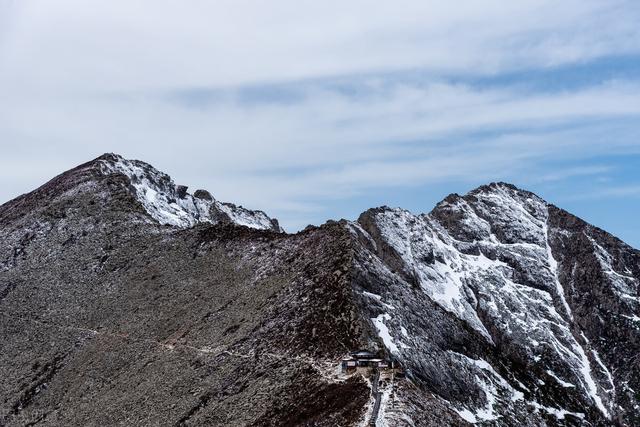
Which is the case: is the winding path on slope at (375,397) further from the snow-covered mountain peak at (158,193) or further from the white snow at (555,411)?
the snow-covered mountain peak at (158,193)

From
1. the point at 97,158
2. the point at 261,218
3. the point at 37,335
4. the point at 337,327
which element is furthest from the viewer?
the point at 261,218

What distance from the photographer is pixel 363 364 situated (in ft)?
192

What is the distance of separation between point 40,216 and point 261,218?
3451 inches

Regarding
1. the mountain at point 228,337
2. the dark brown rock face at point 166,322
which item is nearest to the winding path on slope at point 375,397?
the mountain at point 228,337

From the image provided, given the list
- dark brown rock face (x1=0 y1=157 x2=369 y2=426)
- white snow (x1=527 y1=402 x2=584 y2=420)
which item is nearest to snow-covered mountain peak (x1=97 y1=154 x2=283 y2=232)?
dark brown rock face (x1=0 y1=157 x2=369 y2=426)

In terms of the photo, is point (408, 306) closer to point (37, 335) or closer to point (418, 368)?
point (418, 368)

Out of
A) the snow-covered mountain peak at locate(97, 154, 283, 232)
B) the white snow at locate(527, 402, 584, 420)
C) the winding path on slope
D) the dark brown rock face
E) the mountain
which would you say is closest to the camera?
the winding path on slope

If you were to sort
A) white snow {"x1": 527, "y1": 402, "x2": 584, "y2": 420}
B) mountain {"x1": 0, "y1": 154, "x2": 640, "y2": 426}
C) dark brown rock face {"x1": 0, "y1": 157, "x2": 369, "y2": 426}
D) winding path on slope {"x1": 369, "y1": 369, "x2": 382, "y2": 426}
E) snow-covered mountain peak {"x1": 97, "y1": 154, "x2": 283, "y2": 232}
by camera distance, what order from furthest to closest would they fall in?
snow-covered mountain peak {"x1": 97, "y1": 154, "x2": 283, "y2": 232} → white snow {"x1": 527, "y1": 402, "x2": 584, "y2": 420} → dark brown rock face {"x1": 0, "y1": 157, "x2": 369, "y2": 426} → mountain {"x1": 0, "y1": 154, "x2": 640, "y2": 426} → winding path on slope {"x1": 369, "y1": 369, "x2": 382, "y2": 426}

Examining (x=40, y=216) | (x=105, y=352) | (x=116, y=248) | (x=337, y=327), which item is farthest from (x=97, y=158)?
(x=337, y=327)

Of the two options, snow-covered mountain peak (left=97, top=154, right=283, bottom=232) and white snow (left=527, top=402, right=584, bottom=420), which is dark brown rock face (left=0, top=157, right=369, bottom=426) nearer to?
snow-covered mountain peak (left=97, top=154, right=283, bottom=232)

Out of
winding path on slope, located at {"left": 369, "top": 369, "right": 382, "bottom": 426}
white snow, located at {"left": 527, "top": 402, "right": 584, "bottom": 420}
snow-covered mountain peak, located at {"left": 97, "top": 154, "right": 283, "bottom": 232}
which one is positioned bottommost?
winding path on slope, located at {"left": 369, "top": 369, "right": 382, "bottom": 426}

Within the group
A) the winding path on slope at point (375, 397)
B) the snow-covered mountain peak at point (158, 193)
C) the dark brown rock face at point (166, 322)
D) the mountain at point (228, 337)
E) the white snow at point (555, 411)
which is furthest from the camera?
the snow-covered mountain peak at point (158, 193)

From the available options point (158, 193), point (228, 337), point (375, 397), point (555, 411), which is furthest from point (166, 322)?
point (158, 193)

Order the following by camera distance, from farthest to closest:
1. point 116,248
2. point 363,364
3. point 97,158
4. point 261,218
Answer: point 261,218 < point 97,158 < point 116,248 < point 363,364
